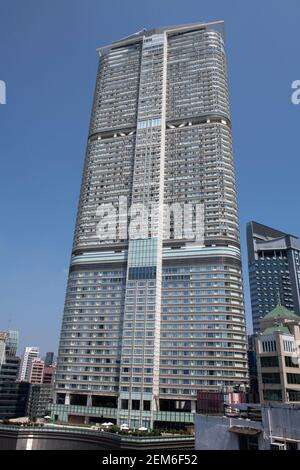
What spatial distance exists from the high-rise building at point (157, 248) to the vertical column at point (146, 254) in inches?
14.3

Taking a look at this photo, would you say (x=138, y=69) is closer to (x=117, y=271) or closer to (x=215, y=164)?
(x=215, y=164)

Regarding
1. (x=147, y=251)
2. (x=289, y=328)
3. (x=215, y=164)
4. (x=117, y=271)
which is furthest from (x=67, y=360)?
(x=215, y=164)

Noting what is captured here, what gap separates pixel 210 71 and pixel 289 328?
107 m

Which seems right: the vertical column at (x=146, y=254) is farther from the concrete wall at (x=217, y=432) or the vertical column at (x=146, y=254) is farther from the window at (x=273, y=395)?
the concrete wall at (x=217, y=432)

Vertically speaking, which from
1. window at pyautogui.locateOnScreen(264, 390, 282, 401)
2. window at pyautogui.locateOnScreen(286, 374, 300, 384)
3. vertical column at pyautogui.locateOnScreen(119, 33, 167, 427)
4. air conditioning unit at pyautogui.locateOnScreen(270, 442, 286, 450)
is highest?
vertical column at pyautogui.locateOnScreen(119, 33, 167, 427)

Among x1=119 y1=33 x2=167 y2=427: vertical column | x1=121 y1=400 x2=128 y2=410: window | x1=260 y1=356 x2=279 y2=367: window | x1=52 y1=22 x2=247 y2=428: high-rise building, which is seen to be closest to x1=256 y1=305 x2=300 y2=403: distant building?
x1=260 y1=356 x2=279 y2=367: window

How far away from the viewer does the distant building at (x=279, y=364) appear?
73.4 meters

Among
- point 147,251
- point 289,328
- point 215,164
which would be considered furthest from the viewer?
point 215,164

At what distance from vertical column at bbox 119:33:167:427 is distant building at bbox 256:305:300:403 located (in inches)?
1446

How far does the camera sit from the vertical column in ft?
341

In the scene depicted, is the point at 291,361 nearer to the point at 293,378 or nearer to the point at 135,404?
the point at 293,378

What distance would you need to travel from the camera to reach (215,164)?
424 ft

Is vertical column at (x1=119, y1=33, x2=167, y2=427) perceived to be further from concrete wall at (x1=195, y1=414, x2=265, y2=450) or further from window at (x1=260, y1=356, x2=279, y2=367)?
concrete wall at (x1=195, y1=414, x2=265, y2=450)

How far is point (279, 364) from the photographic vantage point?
2982 inches
